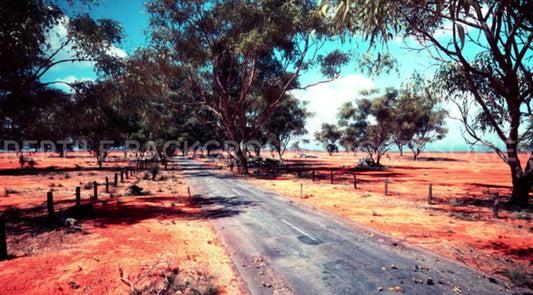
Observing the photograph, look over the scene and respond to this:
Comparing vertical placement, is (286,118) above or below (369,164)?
above

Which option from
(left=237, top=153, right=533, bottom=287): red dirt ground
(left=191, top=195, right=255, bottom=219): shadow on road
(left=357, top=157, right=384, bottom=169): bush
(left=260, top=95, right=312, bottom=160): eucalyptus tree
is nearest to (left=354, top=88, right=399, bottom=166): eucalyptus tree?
(left=357, top=157, right=384, bottom=169): bush

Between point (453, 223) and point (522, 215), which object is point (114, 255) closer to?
point (453, 223)

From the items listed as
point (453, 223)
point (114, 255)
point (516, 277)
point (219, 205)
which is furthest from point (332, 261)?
point (219, 205)

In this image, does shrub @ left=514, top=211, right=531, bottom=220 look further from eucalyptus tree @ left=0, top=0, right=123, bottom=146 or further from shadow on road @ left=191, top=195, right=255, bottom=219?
eucalyptus tree @ left=0, top=0, right=123, bottom=146

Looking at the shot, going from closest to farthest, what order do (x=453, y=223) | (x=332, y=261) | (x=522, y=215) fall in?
(x=332, y=261) < (x=453, y=223) < (x=522, y=215)

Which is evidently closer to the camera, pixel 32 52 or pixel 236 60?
pixel 32 52

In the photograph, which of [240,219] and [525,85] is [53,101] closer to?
[240,219]

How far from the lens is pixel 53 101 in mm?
12414

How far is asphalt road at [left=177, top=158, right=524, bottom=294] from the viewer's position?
5570 mm

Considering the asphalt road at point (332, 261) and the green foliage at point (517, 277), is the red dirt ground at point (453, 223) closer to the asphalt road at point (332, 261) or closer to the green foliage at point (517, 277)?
the green foliage at point (517, 277)

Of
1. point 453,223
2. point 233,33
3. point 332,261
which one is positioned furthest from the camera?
point 233,33

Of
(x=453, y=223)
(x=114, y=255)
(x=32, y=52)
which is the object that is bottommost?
(x=453, y=223)

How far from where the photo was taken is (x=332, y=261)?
683cm

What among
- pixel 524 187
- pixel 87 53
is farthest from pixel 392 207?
pixel 87 53
